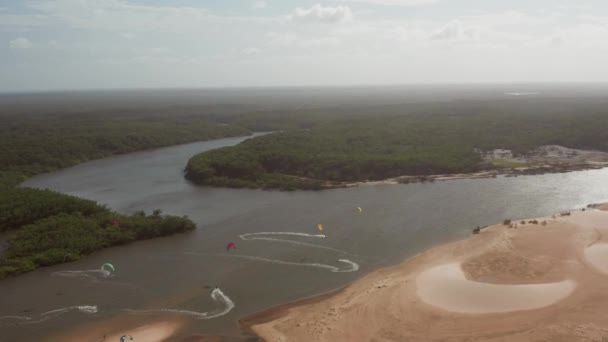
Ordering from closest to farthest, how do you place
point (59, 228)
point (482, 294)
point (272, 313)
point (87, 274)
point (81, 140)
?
1. point (272, 313)
2. point (482, 294)
3. point (87, 274)
4. point (59, 228)
5. point (81, 140)

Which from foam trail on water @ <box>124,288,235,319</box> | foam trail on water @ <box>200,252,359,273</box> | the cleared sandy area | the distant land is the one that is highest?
the distant land

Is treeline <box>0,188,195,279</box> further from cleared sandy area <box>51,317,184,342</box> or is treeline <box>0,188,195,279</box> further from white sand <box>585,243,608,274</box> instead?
white sand <box>585,243,608,274</box>

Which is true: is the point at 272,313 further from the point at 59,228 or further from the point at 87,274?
the point at 59,228

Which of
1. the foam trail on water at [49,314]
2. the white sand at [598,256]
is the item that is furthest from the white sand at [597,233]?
the foam trail on water at [49,314]

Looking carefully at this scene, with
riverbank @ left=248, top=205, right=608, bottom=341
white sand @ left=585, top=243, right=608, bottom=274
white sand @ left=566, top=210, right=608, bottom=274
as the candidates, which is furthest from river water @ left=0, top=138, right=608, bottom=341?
white sand @ left=585, top=243, right=608, bottom=274

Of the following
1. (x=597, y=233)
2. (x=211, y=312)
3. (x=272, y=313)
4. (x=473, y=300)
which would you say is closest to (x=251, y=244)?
(x=211, y=312)

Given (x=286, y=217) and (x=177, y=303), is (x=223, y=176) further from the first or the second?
(x=177, y=303)
